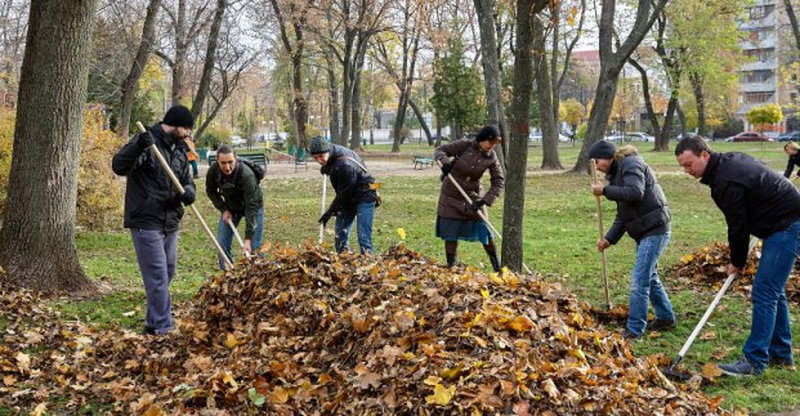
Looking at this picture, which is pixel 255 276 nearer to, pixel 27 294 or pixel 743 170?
pixel 27 294

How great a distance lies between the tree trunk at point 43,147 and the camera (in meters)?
7.44

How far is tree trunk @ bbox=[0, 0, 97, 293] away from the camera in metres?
7.44

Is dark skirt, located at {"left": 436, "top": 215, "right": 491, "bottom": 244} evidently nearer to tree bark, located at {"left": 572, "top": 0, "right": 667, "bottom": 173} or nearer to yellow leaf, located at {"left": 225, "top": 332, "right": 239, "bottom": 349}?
yellow leaf, located at {"left": 225, "top": 332, "right": 239, "bottom": 349}

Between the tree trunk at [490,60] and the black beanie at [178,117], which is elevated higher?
the tree trunk at [490,60]

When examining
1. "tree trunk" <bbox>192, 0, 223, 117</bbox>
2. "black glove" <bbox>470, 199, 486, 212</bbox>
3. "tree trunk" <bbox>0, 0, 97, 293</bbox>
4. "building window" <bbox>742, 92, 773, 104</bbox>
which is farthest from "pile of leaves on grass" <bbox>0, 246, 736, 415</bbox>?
"building window" <bbox>742, 92, 773, 104</bbox>

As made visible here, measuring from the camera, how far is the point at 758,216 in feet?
17.7

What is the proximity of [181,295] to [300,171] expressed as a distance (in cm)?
2105

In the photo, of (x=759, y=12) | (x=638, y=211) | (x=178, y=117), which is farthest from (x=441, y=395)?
(x=759, y=12)

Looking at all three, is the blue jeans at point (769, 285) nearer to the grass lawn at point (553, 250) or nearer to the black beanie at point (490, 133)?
the grass lawn at point (553, 250)

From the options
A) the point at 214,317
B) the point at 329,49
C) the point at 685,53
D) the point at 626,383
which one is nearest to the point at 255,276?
the point at 214,317

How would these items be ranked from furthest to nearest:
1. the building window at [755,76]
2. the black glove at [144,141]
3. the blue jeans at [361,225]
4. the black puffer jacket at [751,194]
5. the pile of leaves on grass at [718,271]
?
1. the building window at [755,76]
2. the blue jeans at [361,225]
3. the pile of leaves on grass at [718,271]
4. the black glove at [144,141]
5. the black puffer jacket at [751,194]

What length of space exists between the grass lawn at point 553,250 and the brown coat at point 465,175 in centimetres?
145

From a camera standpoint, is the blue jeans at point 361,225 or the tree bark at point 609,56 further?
the tree bark at point 609,56

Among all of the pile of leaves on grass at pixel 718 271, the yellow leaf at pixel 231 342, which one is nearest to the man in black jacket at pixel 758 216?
the pile of leaves on grass at pixel 718 271
